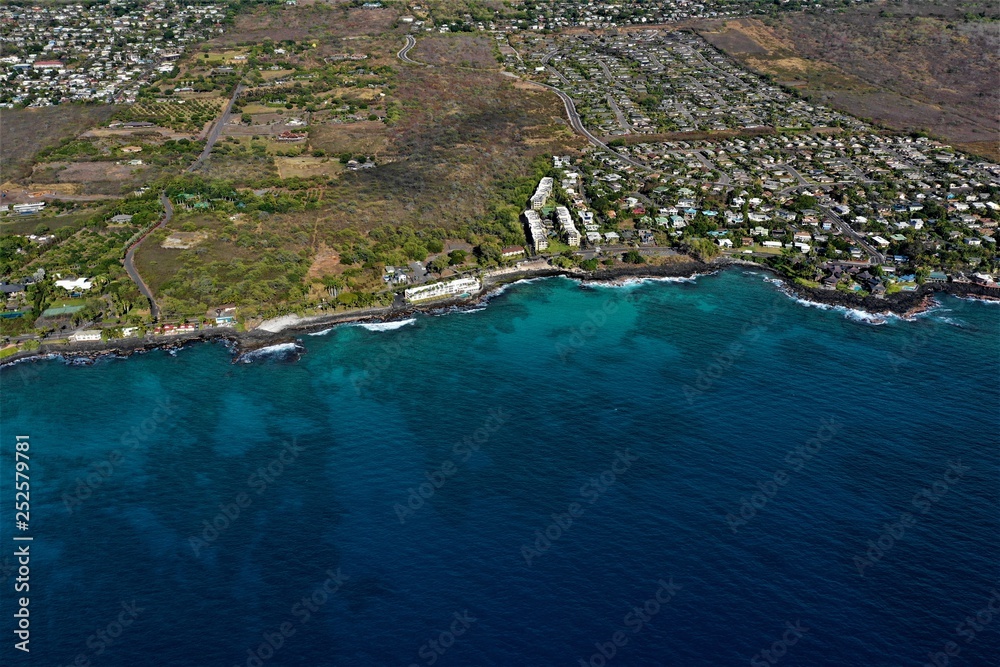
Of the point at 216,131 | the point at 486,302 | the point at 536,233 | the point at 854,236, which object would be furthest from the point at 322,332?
the point at 216,131

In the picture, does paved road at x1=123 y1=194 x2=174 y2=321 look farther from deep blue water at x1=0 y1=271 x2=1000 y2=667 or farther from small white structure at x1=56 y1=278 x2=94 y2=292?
deep blue water at x1=0 y1=271 x2=1000 y2=667

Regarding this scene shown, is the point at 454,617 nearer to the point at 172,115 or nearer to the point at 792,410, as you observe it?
the point at 792,410

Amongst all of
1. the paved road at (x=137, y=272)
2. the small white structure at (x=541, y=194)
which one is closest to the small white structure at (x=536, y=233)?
the small white structure at (x=541, y=194)

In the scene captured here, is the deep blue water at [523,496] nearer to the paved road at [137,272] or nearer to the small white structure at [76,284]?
the paved road at [137,272]

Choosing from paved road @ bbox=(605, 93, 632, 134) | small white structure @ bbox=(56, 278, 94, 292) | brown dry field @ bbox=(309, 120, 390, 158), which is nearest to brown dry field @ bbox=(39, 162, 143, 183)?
brown dry field @ bbox=(309, 120, 390, 158)

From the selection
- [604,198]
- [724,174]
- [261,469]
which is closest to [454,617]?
[261,469]
